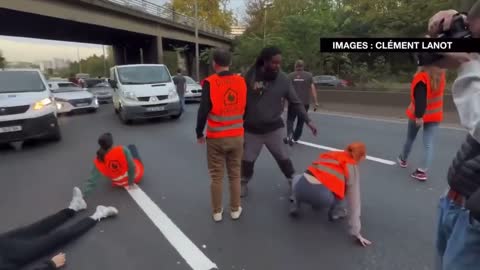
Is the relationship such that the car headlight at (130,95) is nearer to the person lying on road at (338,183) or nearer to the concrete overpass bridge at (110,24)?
the person lying on road at (338,183)

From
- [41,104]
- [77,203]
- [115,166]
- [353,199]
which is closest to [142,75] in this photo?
[41,104]

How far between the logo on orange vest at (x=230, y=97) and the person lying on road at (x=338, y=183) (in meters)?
1.07

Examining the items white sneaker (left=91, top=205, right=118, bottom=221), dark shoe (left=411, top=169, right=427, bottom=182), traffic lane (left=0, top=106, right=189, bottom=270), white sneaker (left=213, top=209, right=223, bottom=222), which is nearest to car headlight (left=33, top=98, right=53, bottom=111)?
traffic lane (left=0, top=106, right=189, bottom=270)

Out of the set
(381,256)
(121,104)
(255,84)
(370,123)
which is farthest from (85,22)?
(381,256)

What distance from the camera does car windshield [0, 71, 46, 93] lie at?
802 cm

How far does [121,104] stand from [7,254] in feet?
29.2

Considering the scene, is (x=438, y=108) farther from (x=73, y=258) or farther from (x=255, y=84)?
(x=73, y=258)

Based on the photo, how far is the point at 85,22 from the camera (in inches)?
921

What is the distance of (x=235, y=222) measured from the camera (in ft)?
12.4

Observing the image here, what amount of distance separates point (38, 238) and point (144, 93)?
821 centimetres

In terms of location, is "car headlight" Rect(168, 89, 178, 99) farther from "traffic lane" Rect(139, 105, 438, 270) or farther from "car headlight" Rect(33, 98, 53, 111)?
"traffic lane" Rect(139, 105, 438, 270)

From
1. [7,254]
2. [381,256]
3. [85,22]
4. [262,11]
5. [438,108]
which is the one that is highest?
[262,11]

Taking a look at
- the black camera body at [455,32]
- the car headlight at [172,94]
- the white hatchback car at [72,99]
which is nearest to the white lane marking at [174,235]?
the black camera body at [455,32]

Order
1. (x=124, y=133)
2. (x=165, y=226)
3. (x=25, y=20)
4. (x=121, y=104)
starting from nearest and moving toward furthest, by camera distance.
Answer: (x=165, y=226) → (x=124, y=133) → (x=121, y=104) → (x=25, y=20)
